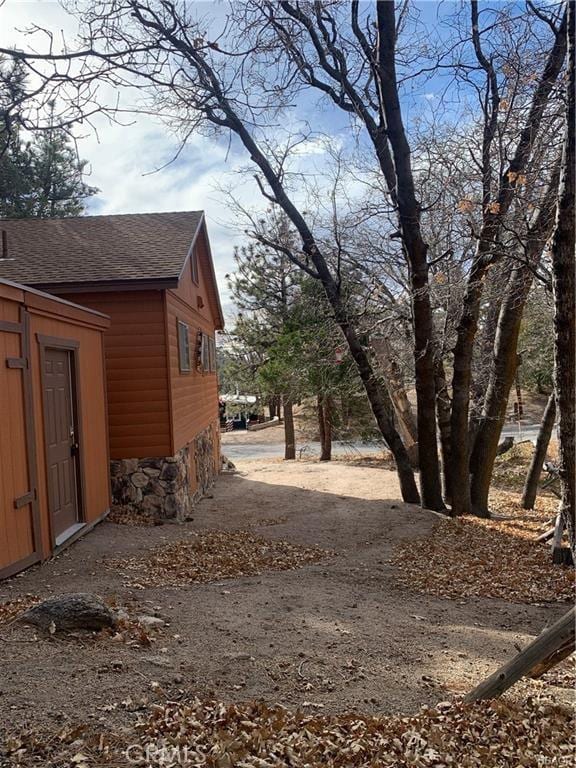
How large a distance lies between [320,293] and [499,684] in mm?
14533

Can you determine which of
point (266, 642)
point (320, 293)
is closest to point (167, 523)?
point (266, 642)

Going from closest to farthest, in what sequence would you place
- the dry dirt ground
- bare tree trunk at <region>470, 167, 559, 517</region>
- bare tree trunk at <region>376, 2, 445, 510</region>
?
the dry dirt ground < bare tree trunk at <region>376, 2, 445, 510</region> < bare tree trunk at <region>470, 167, 559, 517</region>

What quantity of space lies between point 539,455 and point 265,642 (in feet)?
30.0

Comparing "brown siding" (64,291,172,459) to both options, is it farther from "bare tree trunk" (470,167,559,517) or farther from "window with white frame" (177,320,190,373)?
"bare tree trunk" (470,167,559,517)

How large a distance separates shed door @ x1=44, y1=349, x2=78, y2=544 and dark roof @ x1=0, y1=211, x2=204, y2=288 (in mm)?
2353

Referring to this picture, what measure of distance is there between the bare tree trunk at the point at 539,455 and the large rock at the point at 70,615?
931cm

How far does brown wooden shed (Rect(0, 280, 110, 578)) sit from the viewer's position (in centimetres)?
514

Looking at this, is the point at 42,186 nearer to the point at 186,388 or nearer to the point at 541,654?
the point at 186,388

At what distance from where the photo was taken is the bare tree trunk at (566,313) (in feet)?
14.1

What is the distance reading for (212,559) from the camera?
20.7 feet

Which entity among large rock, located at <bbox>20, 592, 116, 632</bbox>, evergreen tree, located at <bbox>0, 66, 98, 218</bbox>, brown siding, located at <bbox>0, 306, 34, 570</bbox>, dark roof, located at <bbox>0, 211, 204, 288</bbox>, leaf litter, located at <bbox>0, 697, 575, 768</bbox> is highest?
evergreen tree, located at <bbox>0, 66, 98, 218</bbox>

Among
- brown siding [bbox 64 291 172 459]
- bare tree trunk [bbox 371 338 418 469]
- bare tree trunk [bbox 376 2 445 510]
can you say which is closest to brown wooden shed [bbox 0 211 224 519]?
brown siding [bbox 64 291 172 459]

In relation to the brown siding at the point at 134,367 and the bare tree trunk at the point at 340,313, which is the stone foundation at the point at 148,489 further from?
the bare tree trunk at the point at 340,313

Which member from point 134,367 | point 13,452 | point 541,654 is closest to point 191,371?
point 134,367
